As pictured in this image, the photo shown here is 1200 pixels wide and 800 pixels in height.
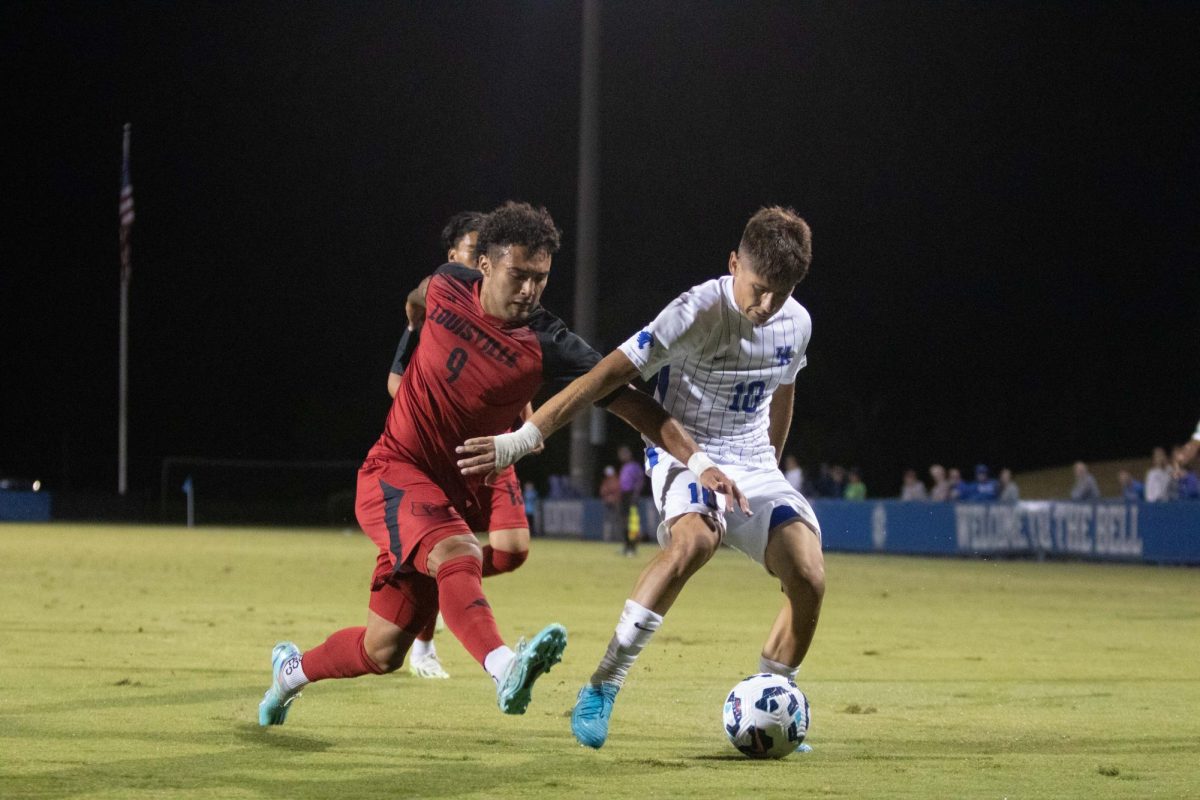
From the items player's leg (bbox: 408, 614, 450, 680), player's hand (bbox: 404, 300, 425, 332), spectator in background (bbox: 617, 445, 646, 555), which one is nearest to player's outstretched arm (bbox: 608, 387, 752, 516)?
player's hand (bbox: 404, 300, 425, 332)

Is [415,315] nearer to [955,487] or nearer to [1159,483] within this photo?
[1159,483]

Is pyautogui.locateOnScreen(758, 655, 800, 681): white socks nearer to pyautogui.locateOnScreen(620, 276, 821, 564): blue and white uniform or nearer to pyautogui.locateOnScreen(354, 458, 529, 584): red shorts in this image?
pyautogui.locateOnScreen(620, 276, 821, 564): blue and white uniform

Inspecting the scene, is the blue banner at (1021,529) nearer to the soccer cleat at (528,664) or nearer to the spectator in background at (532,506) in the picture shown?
the spectator in background at (532,506)

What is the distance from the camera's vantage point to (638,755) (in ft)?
21.6

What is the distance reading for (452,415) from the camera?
22.0 ft

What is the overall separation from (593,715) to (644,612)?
1.60ft

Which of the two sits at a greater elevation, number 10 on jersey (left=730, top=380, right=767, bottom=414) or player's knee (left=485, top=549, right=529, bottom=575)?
number 10 on jersey (left=730, top=380, right=767, bottom=414)

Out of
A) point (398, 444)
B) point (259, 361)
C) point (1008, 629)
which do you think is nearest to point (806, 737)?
point (398, 444)

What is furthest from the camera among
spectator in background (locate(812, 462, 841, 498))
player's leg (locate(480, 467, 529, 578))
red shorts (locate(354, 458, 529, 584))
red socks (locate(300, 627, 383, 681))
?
spectator in background (locate(812, 462, 841, 498))

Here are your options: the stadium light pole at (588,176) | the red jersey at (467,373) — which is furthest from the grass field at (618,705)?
the stadium light pole at (588,176)

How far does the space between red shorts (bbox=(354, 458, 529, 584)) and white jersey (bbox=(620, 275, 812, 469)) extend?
960 millimetres

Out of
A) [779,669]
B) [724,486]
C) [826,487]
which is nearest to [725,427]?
[724,486]

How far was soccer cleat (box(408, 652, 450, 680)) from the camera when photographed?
9.44 m

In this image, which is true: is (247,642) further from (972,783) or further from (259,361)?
(259,361)
